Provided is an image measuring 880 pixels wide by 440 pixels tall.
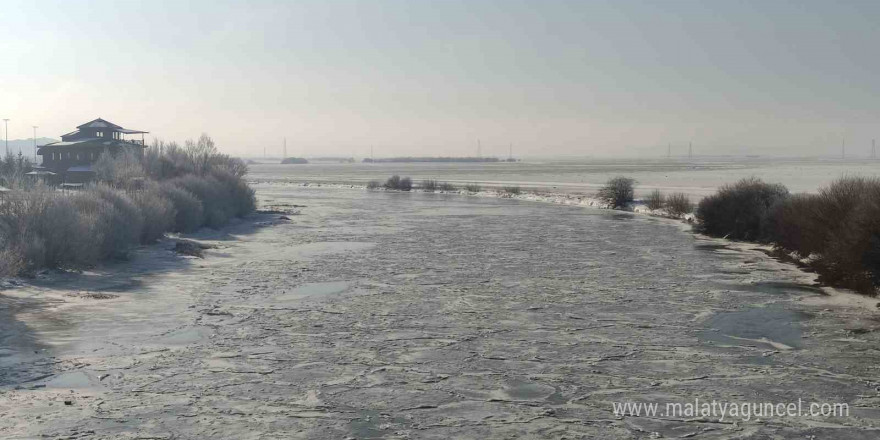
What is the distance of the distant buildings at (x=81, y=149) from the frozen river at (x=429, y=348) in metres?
43.0

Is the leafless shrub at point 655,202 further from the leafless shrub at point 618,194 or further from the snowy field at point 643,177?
the snowy field at point 643,177

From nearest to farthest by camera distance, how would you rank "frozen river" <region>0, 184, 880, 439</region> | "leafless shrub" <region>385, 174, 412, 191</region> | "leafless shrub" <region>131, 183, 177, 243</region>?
1. "frozen river" <region>0, 184, 880, 439</region>
2. "leafless shrub" <region>131, 183, 177, 243</region>
3. "leafless shrub" <region>385, 174, 412, 191</region>

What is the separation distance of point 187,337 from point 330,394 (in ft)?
14.2

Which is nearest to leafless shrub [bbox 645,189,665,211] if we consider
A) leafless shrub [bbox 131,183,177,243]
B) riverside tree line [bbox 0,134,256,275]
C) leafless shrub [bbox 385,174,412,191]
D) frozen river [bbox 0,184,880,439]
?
frozen river [bbox 0,184,880,439]

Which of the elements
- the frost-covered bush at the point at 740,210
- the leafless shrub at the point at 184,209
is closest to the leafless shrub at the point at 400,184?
the leafless shrub at the point at 184,209

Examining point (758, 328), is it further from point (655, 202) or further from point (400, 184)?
point (400, 184)

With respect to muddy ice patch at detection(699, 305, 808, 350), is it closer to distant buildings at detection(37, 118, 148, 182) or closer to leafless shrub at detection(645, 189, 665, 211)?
leafless shrub at detection(645, 189, 665, 211)

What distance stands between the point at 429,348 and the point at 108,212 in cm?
1712

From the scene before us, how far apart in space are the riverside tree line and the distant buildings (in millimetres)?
16381

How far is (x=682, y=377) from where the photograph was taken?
10430mm

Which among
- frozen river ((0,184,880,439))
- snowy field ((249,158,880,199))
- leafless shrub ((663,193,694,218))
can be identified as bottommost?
frozen river ((0,184,880,439))

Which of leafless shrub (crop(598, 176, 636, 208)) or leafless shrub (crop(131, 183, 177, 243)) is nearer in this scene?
leafless shrub (crop(131, 183, 177, 243))

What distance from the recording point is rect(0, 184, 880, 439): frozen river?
28.2 ft

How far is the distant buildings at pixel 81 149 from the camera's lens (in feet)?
204
